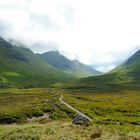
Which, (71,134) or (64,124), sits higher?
(64,124)

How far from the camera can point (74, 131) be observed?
3328 cm

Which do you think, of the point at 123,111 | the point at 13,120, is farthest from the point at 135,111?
the point at 13,120

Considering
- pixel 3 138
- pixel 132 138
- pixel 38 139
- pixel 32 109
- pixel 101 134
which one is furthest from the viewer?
pixel 32 109

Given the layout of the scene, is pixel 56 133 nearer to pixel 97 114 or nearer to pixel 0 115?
pixel 0 115

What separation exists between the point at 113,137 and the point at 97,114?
231 feet

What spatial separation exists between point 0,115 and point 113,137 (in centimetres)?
6410

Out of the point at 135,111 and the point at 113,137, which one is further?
the point at 135,111

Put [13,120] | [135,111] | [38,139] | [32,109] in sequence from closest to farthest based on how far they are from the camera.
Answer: [38,139]
[13,120]
[32,109]
[135,111]

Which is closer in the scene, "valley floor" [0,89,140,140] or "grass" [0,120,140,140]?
"grass" [0,120,140,140]

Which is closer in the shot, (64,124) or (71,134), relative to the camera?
(71,134)

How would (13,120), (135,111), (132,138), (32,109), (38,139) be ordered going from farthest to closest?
(135,111) → (32,109) → (13,120) → (38,139) → (132,138)

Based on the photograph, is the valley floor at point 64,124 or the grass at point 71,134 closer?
the grass at point 71,134

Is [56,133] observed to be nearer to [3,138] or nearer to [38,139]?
[38,139]

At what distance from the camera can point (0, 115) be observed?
292 ft
